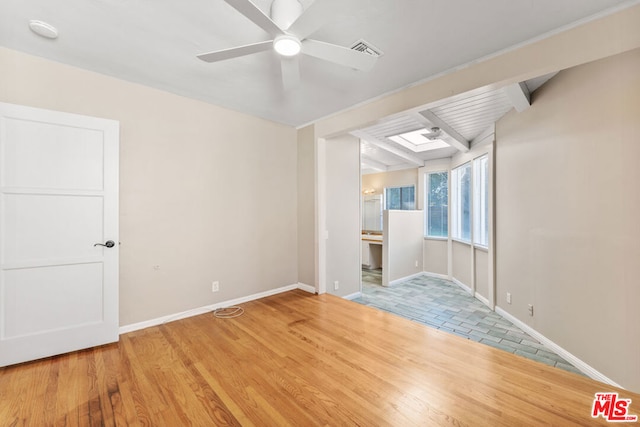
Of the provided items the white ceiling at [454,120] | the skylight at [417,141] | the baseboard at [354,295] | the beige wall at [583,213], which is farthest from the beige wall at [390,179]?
the baseboard at [354,295]

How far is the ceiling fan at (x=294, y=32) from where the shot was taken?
4.76 feet

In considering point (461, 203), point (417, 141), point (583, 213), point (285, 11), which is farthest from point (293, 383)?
point (461, 203)

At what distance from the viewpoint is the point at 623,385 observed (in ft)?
6.79

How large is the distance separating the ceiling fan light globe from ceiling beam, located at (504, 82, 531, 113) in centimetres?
235

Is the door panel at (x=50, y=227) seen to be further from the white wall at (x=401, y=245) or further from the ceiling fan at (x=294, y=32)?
the white wall at (x=401, y=245)

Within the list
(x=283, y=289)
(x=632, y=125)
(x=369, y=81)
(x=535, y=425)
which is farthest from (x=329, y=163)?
(x=535, y=425)

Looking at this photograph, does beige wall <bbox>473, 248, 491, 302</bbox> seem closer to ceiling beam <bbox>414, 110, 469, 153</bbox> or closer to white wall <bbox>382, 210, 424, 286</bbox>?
white wall <bbox>382, 210, 424, 286</bbox>

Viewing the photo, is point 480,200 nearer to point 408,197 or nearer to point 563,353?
point 408,197

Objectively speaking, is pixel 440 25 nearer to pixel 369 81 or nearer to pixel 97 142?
pixel 369 81

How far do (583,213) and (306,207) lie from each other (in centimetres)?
318

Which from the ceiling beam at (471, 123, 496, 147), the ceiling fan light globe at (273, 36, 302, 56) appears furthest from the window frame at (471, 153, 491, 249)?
the ceiling fan light globe at (273, 36, 302, 56)

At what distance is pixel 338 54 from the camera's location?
1.81 m

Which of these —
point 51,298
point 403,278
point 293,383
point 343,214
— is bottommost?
point 403,278

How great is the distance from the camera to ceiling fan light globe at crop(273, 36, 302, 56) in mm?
1693
